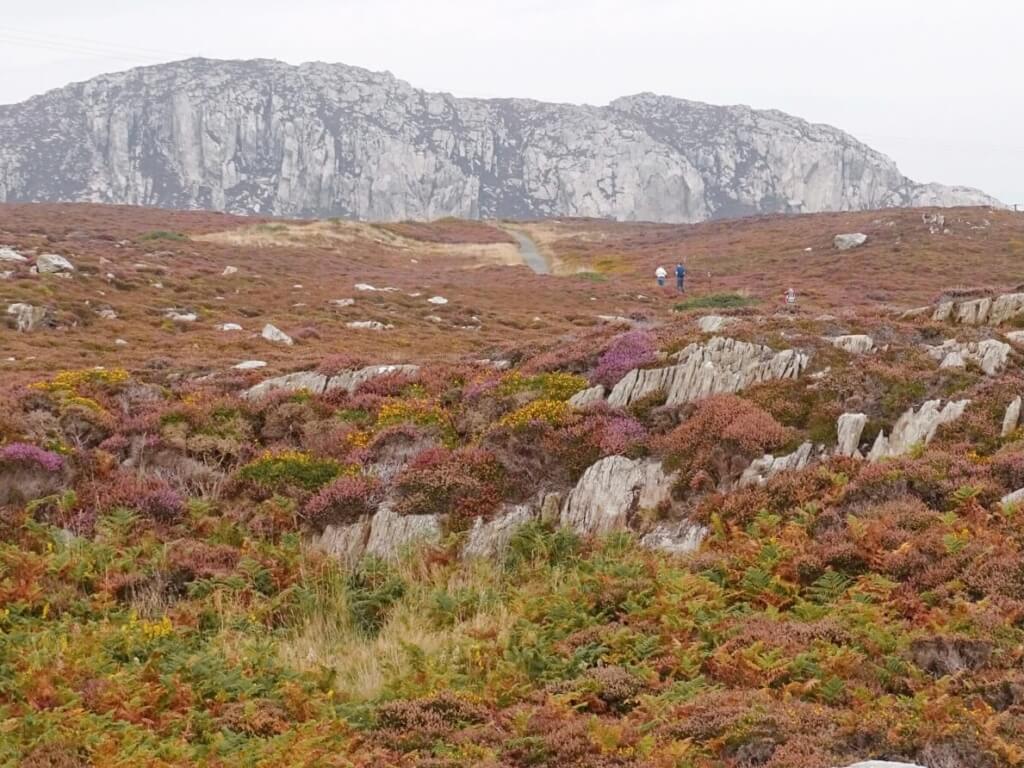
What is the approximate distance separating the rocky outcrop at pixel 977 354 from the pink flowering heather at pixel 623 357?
570 cm

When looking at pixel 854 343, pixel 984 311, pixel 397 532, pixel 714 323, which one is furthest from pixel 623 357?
pixel 984 311

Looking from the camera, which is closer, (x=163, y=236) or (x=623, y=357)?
(x=623, y=357)

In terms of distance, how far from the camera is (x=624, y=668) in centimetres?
837

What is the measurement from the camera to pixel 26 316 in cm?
3625

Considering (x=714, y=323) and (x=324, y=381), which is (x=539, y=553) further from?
(x=324, y=381)

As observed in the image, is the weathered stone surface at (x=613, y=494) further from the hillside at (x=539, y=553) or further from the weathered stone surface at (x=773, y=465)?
the weathered stone surface at (x=773, y=465)

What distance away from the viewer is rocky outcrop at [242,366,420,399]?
69.6 ft

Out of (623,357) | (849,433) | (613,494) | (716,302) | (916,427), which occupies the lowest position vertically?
(613,494)

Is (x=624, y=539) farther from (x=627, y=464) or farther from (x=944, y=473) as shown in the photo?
(x=944, y=473)

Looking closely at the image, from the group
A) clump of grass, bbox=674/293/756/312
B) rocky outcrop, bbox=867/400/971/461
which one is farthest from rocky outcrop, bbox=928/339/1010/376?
clump of grass, bbox=674/293/756/312

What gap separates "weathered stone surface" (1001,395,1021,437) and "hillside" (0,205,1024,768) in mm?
110

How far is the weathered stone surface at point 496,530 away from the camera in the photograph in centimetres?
1292

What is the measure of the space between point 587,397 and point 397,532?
5.38 meters

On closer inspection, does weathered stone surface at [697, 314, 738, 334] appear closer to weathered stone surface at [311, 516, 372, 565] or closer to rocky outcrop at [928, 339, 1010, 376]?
rocky outcrop at [928, 339, 1010, 376]
